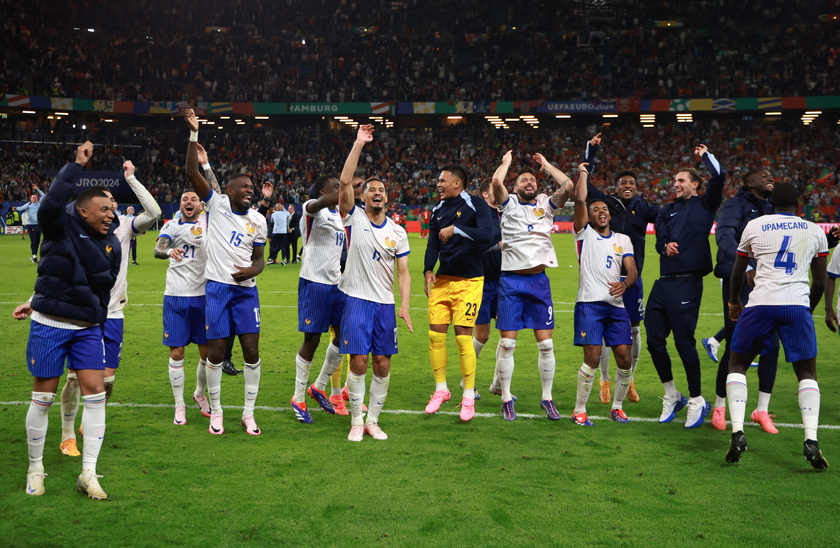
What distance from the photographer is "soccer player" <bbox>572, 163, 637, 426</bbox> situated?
7570mm

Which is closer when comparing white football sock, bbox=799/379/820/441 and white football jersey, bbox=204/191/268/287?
white football sock, bbox=799/379/820/441

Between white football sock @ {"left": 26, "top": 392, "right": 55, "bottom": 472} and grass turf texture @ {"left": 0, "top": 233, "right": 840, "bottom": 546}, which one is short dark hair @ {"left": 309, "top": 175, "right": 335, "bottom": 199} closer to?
grass turf texture @ {"left": 0, "top": 233, "right": 840, "bottom": 546}

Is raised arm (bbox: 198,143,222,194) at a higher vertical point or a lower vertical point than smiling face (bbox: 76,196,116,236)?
higher

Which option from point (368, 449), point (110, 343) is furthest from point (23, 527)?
point (368, 449)

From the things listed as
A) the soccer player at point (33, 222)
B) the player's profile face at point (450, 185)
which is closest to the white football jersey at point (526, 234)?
the player's profile face at point (450, 185)

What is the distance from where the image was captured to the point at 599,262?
7719mm

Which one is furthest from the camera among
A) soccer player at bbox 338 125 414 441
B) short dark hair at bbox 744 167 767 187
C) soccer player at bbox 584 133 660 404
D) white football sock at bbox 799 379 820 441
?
soccer player at bbox 584 133 660 404

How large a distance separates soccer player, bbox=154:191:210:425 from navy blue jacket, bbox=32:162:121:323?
1.95 meters

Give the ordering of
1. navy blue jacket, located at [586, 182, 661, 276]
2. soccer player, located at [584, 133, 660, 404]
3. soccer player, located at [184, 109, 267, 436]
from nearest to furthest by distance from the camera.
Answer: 1. soccer player, located at [184, 109, 267, 436]
2. soccer player, located at [584, 133, 660, 404]
3. navy blue jacket, located at [586, 182, 661, 276]

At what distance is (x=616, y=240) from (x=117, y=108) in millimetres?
51564

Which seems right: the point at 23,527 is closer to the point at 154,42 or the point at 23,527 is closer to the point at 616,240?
the point at 616,240

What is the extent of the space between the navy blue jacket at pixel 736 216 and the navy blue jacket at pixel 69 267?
5.91 m

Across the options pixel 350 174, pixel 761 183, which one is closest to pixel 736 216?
pixel 761 183

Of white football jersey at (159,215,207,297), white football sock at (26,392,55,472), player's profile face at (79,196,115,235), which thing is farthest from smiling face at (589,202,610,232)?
white football sock at (26,392,55,472)
